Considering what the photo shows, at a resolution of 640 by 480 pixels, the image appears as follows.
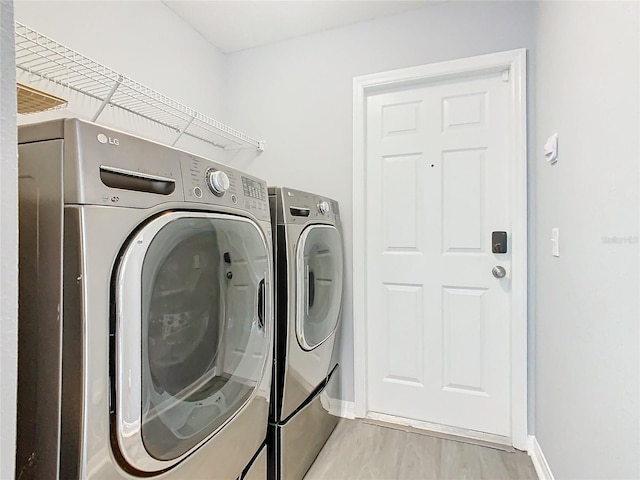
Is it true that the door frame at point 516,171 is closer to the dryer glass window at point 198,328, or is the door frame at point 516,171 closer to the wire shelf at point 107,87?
the wire shelf at point 107,87

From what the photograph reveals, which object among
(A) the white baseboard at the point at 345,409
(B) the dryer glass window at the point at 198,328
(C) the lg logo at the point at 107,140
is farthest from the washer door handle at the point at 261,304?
(A) the white baseboard at the point at 345,409

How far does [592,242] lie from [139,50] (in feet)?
7.12

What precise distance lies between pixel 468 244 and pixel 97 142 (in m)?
1.82

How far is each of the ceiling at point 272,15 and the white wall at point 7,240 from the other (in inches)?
75.0

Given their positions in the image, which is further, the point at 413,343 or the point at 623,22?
the point at 413,343

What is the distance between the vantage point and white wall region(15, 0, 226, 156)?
1.51 meters

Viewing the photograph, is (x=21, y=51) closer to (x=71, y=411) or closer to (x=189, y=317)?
(x=189, y=317)

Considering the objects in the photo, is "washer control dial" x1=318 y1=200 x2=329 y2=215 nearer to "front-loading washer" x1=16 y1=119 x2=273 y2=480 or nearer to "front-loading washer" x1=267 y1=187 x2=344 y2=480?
"front-loading washer" x1=267 y1=187 x2=344 y2=480

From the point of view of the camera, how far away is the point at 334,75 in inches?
88.7

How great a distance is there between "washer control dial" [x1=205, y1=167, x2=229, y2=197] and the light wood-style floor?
1.39 m

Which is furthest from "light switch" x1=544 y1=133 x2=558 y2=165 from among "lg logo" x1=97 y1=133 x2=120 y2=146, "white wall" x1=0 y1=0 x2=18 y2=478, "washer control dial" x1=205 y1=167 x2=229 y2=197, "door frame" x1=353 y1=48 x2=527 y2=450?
"white wall" x1=0 y1=0 x2=18 y2=478

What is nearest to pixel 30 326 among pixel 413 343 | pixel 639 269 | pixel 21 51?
pixel 21 51

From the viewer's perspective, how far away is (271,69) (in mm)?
2418

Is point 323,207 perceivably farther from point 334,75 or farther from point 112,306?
point 112,306
